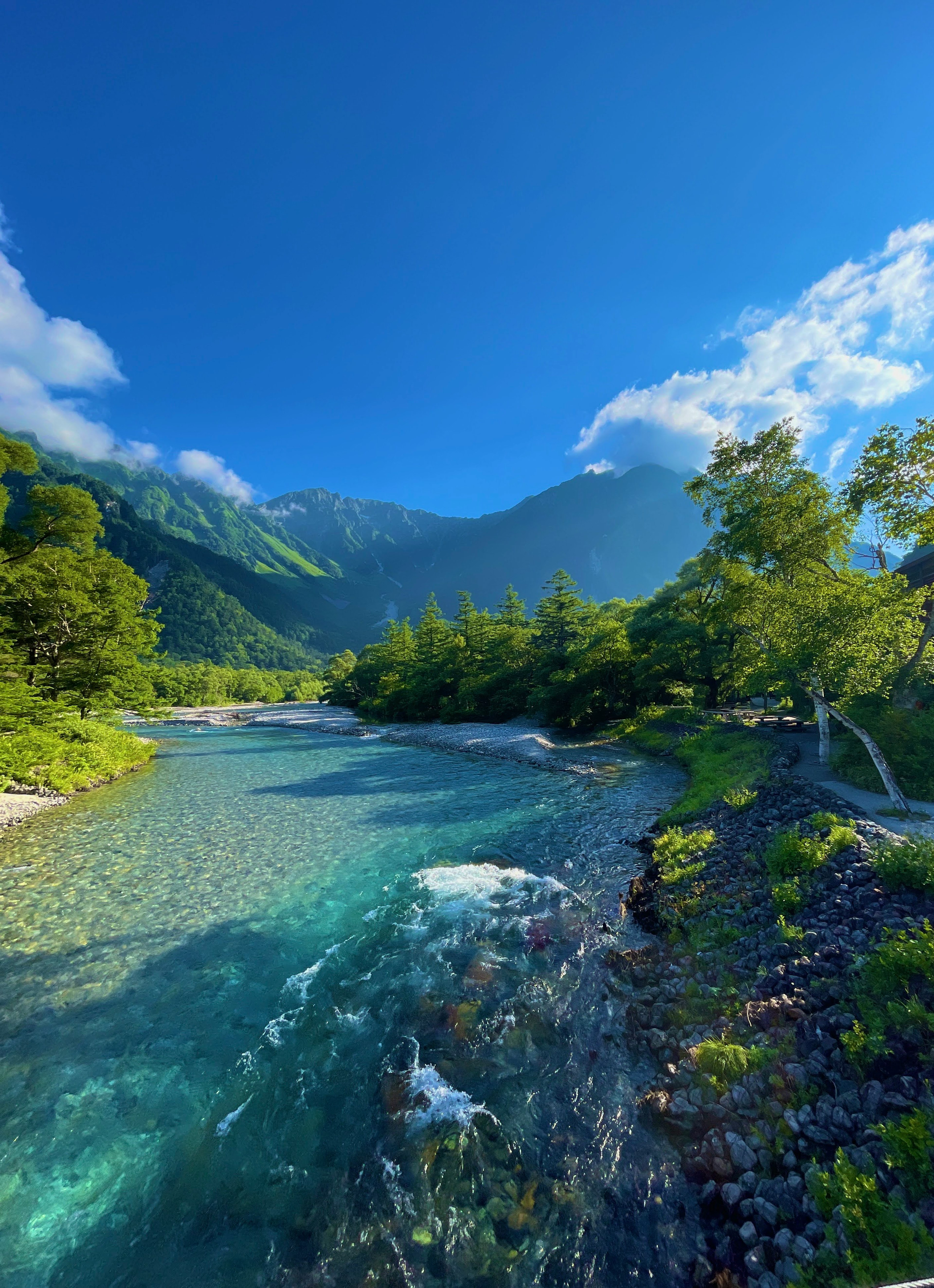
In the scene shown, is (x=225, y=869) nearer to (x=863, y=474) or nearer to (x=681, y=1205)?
(x=681, y=1205)

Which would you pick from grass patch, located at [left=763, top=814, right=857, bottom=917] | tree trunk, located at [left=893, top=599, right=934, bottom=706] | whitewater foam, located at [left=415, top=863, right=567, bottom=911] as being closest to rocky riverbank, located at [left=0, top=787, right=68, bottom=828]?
whitewater foam, located at [left=415, top=863, right=567, bottom=911]

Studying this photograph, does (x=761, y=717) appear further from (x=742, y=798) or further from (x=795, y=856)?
(x=795, y=856)

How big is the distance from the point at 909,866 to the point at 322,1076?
9692mm

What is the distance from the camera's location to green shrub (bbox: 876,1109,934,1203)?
3863 mm

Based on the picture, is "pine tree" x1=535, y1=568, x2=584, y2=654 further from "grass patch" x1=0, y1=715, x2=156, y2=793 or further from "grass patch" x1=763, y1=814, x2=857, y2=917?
"grass patch" x1=0, y1=715, x2=156, y2=793

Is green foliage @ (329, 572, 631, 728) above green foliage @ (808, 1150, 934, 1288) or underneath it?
above

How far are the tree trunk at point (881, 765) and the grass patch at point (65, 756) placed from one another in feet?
96.4

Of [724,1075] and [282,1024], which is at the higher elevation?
[724,1075]

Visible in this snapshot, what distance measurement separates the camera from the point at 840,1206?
3.94m

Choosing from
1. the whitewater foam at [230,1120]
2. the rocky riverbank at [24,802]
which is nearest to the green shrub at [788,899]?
the whitewater foam at [230,1120]

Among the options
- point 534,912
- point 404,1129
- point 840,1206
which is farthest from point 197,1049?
point 840,1206

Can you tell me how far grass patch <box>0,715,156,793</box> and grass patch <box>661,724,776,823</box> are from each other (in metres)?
25.2

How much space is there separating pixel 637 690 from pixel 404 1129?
115 ft

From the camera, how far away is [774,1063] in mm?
5562
